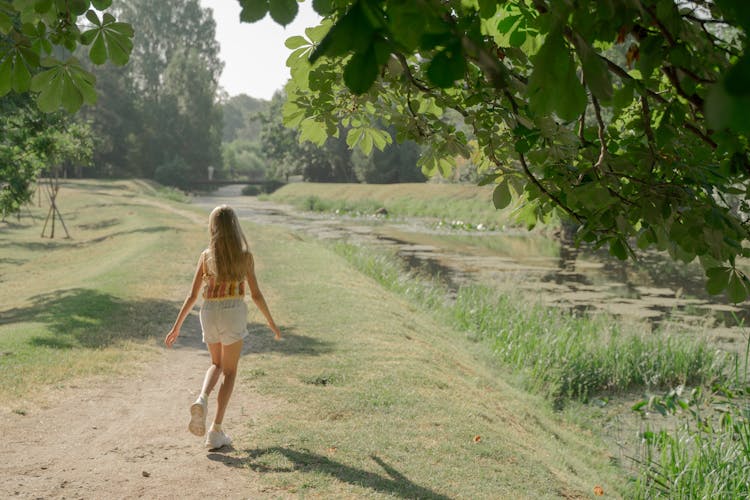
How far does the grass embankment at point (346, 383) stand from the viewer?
5270 mm

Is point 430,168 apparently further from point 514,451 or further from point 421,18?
point 514,451

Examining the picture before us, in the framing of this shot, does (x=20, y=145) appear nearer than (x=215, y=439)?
No

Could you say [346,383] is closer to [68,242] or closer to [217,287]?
[217,287]

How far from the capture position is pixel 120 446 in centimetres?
541

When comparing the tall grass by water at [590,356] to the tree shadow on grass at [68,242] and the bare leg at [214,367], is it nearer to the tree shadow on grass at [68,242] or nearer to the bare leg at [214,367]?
the bare leg at [214,367]

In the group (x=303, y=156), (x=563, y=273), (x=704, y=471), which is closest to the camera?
(x=704, y=471)

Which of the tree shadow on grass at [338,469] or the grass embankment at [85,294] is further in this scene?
the grass embankment at [85,294]

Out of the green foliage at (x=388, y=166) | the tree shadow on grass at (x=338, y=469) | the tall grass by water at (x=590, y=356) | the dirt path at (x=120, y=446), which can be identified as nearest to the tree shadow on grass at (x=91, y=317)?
the dirt path at (x=120, y=446)

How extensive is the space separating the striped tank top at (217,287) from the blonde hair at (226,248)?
0.05 metres

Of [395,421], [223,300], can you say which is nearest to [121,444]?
[223,300]

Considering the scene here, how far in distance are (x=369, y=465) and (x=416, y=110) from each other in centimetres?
328

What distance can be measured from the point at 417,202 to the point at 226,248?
1664 inches

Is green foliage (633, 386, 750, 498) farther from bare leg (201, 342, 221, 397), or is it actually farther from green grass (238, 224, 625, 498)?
bare leg (201, 342, 221, 397)

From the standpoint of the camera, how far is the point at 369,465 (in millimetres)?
5266
